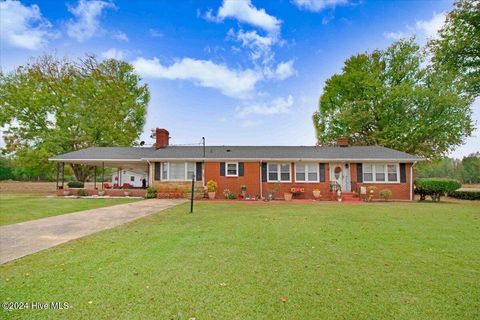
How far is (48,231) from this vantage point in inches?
285

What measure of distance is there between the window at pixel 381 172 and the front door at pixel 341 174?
118 cm

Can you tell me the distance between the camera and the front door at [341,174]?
1853 centimetres

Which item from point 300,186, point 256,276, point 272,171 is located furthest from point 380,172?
point 256,276

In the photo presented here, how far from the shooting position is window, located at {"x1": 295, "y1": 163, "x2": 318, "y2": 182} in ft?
60.0

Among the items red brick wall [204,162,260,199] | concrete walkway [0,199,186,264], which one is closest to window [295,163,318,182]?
red brick wall [204,162,260,199]

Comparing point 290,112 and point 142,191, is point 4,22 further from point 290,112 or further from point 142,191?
point 290,112

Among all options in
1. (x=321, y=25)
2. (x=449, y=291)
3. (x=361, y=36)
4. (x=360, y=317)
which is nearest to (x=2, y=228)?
(x=360, y=317)

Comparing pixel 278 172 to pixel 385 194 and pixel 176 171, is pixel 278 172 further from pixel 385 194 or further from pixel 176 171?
pixel 176 171

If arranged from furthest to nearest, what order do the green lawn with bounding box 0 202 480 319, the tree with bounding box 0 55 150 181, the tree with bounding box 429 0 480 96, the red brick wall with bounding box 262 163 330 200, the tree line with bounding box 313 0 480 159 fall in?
the tree with bounding box 0 55 150 181, the tree line with bounding box 313 0 480 159, the red brick wall with bounding box 262 163 330 200, the tree with bounding box 429 0 480 96, the green lawn with bounding box 0 202 480 319

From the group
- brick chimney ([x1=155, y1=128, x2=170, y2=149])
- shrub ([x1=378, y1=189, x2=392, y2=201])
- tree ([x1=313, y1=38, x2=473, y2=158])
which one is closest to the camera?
shrub ([x1=378, y1=189, x2=392, y2=201])

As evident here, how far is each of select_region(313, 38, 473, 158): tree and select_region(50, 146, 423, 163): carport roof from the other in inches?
294

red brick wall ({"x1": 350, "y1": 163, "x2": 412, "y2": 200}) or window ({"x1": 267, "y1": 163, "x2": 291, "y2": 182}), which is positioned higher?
window ({"x1": 267, "y1": 163, "x2": 291, "y2": 182})

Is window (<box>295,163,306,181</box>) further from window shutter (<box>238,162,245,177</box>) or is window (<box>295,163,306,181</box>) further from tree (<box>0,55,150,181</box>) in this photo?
tree (<box>0,55,150,181</box>)

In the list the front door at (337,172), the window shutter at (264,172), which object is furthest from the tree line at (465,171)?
the window shutter at (264,172)
